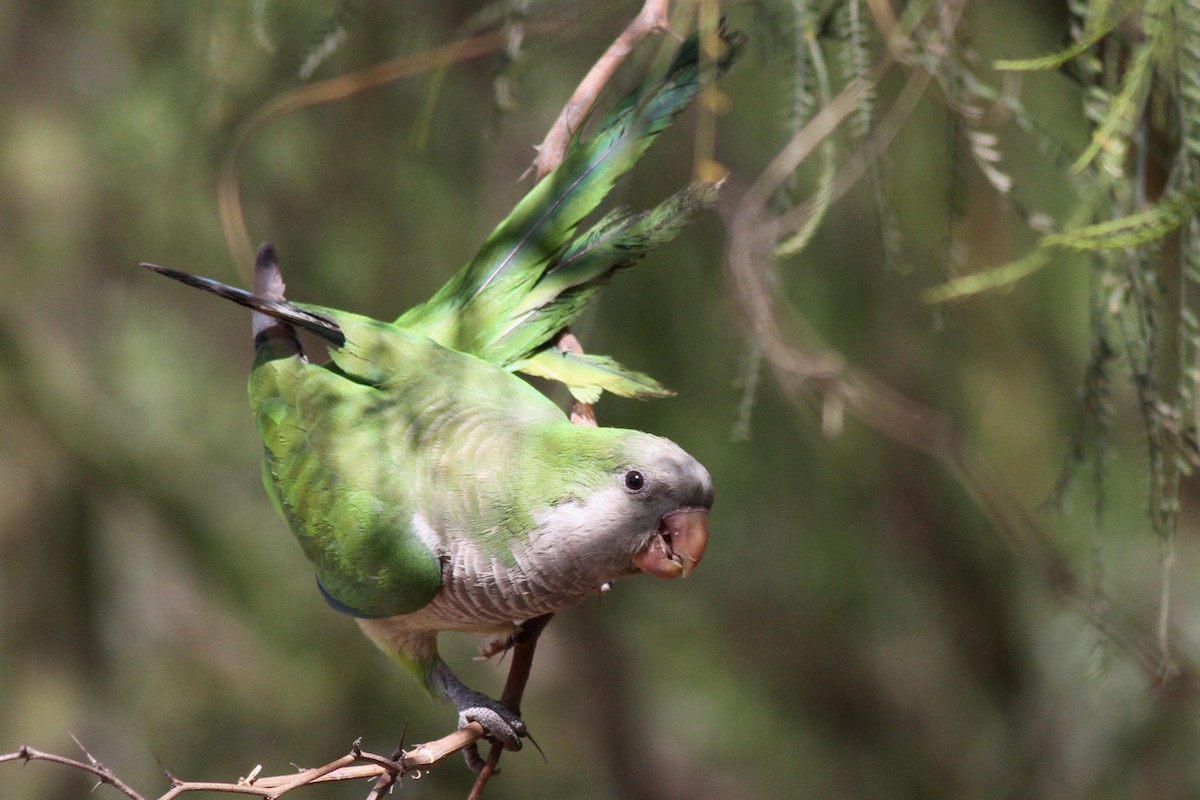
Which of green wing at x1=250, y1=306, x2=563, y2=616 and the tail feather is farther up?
the tail feather

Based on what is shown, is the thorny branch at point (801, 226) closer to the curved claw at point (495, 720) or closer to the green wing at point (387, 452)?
the green wing at point (387, 452)

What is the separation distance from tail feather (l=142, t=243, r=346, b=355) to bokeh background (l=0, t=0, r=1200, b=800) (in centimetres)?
124

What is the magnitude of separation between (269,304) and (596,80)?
489 mm

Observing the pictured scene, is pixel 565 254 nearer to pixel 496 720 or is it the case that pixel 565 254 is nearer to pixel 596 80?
pixel 596 80

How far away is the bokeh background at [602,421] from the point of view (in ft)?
9.27

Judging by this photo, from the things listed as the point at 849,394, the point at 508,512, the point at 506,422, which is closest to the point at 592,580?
the point at 508,512

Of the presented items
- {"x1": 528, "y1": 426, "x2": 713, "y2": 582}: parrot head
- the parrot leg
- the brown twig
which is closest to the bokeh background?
the brown twig

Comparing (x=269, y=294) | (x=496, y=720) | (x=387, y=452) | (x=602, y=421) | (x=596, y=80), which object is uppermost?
(x=596, y=80)

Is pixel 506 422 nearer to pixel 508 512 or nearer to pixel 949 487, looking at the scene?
pixel 508 512

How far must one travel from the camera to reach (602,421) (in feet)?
8.95

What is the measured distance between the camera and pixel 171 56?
2.54 m

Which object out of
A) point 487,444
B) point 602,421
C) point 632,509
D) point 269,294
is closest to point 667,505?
point 632,509

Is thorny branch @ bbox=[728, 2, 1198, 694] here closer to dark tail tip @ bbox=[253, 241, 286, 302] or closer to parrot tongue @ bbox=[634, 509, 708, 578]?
parrot tongue @ bbox=[634, 509, 708, 578]

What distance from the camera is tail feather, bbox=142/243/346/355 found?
129 centimetres
